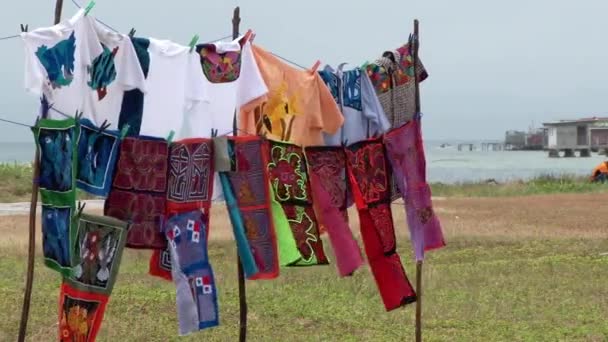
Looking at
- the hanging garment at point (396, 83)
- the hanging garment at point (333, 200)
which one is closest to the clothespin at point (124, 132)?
the hanging garment at point (333, 200)

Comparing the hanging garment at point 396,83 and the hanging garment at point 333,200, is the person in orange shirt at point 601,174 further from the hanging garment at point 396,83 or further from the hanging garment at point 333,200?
the hanging garment at point 333,200

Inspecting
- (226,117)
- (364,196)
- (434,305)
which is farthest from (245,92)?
(434,305)

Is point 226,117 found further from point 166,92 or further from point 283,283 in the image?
point 283,283

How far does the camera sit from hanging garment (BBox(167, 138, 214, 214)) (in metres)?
4.97

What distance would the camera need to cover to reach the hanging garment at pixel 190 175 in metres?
4.97

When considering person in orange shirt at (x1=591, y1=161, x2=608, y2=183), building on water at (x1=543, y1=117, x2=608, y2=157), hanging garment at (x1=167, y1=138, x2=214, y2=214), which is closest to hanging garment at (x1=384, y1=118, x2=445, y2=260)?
hanging garment at (x1=167, y1=138, x2=214, y2=214)

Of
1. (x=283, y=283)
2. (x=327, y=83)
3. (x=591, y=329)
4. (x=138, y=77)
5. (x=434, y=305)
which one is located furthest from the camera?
(x=283, y=283)

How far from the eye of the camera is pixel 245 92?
5.24 metres

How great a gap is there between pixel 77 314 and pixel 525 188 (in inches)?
1071

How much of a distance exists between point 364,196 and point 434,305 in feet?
9.17

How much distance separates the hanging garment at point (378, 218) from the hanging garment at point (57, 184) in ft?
6.98

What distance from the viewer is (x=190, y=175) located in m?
5.01

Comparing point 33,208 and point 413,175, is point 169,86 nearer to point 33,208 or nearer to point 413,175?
point 33,208

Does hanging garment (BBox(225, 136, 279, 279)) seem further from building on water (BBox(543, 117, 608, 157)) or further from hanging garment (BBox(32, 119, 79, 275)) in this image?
building on water (BBox(543, 117, 608, 157))
